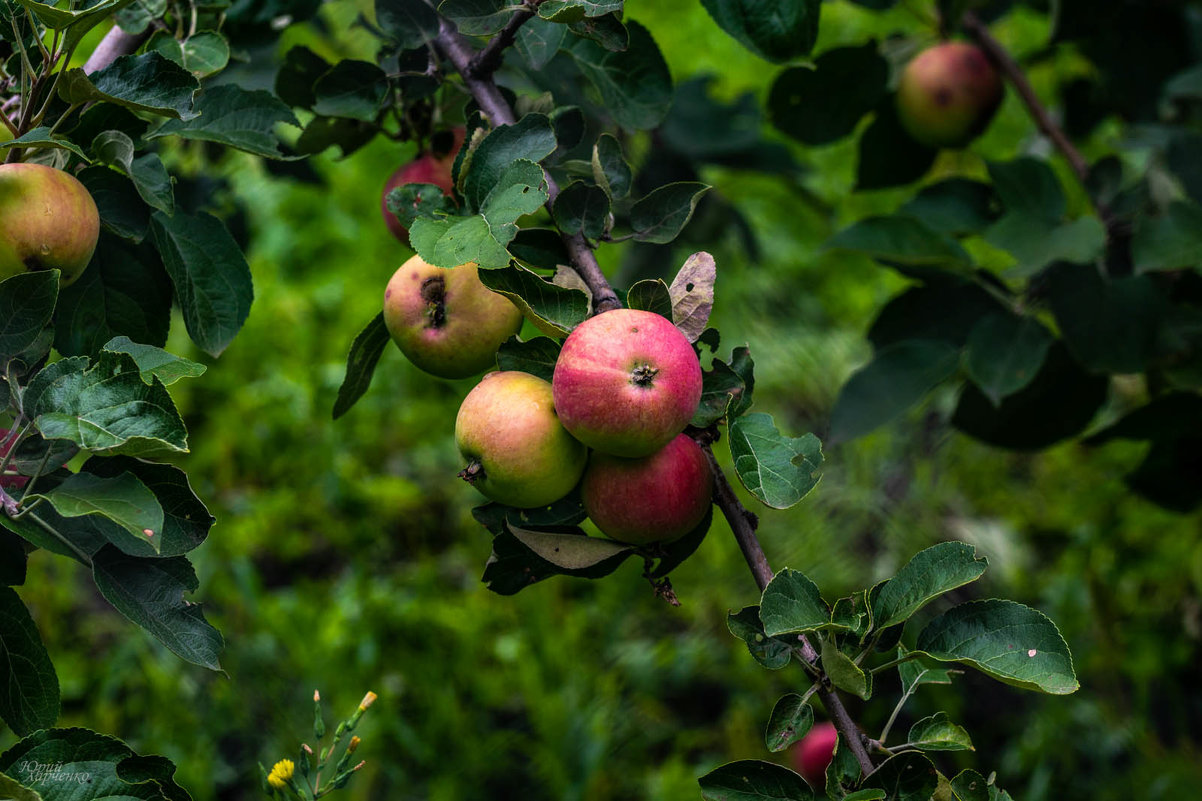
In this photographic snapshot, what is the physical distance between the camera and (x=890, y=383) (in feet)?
3.93

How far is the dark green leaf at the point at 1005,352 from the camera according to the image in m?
1.11

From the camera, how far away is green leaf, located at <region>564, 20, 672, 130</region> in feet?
2.83

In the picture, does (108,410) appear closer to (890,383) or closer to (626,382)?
(626,382)

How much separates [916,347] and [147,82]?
863mm

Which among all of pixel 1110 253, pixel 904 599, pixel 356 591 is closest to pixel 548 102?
pixel 904 599

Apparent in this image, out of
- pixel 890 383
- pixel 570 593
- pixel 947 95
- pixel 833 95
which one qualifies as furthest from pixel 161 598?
pixel 570 593

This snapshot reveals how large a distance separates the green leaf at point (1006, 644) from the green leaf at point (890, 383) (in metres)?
0.53

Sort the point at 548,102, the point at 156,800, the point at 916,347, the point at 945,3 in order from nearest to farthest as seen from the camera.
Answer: the point at 156,800 < the point at 548,102 < the point at 916,347 < the point at 945,3

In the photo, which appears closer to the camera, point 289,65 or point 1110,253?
point 289,65

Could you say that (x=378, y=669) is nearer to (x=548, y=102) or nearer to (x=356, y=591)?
(x=356, y=591)

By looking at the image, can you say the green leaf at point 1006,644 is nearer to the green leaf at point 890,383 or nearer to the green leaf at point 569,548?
the green leaf at point 569,548

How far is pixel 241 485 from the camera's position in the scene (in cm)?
239

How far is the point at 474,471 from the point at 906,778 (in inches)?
12.6

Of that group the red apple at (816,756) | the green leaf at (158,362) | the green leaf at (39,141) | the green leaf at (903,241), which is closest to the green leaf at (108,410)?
the green leaf at (158,362)
